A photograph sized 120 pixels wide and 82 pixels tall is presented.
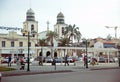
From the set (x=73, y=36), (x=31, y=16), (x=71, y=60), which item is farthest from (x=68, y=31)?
(x=71, y=60)

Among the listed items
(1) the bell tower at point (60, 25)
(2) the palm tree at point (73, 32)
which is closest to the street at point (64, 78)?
(2) the palm tree at point (73, 32)

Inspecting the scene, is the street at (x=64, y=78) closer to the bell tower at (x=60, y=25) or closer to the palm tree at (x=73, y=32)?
the palm tree at (x=73, y=32)

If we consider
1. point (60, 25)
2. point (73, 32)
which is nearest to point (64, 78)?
point (73, 32)

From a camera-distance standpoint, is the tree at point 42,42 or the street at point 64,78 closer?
the street at point 64,78

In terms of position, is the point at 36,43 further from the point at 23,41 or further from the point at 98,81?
the point at 98,81

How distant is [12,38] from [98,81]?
5389 centimetres

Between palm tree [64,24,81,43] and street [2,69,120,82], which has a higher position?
palm tree [64,24,81,43]

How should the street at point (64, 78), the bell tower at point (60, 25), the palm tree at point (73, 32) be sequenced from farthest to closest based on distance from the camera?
the bell tower at point (60, 25) → the palm tree at point (73, 32) → the street at point (64, 78)

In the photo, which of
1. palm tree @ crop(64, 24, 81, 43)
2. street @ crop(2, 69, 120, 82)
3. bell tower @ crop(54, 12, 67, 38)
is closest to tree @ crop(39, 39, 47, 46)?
palm tree @ crop(64, 24, 81, 43)

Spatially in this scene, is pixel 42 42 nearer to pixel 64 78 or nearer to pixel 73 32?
pixel 73 32

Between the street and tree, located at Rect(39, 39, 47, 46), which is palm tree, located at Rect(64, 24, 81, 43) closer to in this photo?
tree, located at Rect(39, 39, 47, 46)

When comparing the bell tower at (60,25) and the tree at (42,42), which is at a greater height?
the bell tower at (60,25)

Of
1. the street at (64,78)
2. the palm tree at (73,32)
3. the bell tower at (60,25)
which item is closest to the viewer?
the street at (64,78)

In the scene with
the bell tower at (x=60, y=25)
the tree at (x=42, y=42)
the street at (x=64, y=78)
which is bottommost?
the street at (x=64, y=78)
